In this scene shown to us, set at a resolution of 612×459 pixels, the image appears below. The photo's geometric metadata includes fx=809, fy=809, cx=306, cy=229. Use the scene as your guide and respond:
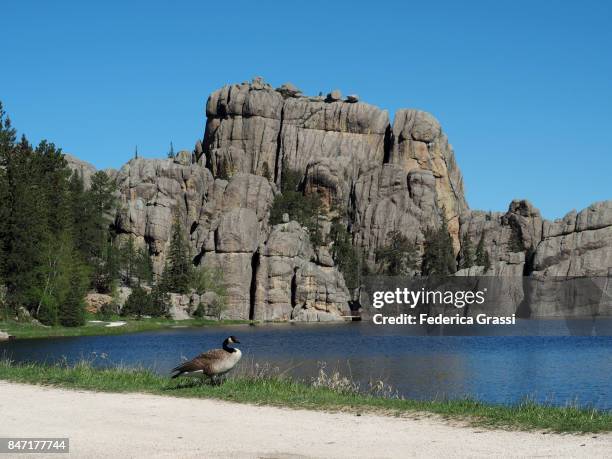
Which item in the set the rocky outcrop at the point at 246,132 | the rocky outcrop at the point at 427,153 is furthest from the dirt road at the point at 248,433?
the rocky outcrop at the point at 427,153

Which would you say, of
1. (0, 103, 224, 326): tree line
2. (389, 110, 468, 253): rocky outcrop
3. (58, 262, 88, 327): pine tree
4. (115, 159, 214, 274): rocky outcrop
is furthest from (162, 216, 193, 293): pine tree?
(389, 110, 468, 253): rocky outcrop

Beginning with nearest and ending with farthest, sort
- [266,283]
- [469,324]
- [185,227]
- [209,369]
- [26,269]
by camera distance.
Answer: [209,369] < [26,269] < [469,324] < [266,283] < [185,227]

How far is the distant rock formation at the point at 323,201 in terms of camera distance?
125438mm

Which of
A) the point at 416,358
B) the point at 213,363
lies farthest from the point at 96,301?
the point at 213,363

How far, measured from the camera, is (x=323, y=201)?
505ft

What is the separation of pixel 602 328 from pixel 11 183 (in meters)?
71.9

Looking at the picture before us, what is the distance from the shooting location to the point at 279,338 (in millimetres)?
79000

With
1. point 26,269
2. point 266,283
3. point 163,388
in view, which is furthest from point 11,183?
point 163,388

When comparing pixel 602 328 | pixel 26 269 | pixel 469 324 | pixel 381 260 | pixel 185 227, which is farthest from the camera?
pixel 381 260

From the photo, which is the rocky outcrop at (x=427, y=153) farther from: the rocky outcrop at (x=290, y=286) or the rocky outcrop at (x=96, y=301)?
the rocky outcrop at (x=96, y=301)

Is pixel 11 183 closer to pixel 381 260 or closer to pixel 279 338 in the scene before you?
pixel 279 338

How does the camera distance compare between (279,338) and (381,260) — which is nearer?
(279,338)

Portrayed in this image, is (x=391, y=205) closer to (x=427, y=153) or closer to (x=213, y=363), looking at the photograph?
(x=427, y=153)

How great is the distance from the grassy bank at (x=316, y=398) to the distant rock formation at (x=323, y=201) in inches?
3746
